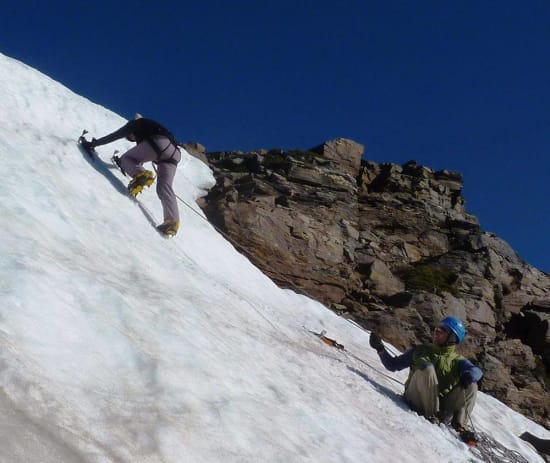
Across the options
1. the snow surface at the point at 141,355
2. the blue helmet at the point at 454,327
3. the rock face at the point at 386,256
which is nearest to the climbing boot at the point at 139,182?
the snow surface at the point at 141,355

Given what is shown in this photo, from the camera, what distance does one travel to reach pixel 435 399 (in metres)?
9.48

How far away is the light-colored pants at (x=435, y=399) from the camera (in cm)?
948

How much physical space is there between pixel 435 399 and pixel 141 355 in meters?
5.77

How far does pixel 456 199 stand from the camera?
42.5 meters

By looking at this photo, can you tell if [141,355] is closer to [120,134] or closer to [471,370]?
[471,370]

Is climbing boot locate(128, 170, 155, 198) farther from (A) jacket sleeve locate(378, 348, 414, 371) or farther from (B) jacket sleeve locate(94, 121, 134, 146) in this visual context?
(A) jacket sleeve locate(378, 348, 414, 371)

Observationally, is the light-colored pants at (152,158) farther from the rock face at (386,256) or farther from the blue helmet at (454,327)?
the blue helmet at (454,327)

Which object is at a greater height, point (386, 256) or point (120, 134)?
point (386, 256)

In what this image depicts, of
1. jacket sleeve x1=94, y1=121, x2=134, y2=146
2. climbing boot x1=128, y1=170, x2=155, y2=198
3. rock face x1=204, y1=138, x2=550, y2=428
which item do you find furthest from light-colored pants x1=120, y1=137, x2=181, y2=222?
rock face x1=204, y1=138, x2=550, y2=428

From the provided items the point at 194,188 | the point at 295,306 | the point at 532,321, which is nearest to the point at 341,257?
the point at 194,188

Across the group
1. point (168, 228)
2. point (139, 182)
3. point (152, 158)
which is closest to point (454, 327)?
point (168, 228)

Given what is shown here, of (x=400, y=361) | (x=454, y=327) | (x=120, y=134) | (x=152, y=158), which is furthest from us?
(x=152, y=158)

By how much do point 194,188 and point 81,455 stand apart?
18.3 meters

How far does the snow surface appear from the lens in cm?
409
